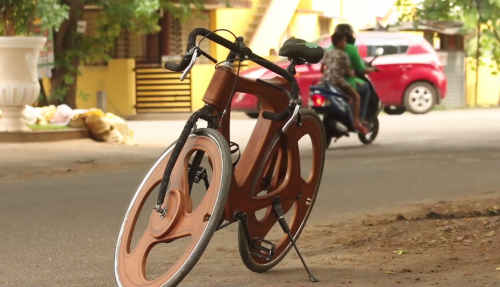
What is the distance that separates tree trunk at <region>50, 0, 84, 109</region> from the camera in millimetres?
25203

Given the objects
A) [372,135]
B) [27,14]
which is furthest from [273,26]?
[372,135]

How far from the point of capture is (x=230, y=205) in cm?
575

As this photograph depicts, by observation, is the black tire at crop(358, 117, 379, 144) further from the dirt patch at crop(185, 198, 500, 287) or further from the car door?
the car door

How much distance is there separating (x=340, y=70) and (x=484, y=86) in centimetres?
2166

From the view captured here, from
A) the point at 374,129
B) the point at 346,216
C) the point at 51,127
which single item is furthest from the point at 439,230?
the point at 51,127

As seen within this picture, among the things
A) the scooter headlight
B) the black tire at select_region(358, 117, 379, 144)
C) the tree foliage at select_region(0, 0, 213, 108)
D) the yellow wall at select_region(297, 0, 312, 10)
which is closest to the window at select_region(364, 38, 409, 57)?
the tree foliage at select_region(0, 0, 213, 108)

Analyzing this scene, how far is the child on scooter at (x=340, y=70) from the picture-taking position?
1667 cm

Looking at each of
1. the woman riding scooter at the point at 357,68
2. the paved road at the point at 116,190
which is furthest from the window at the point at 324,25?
the woman riding scooter at the point at 357,68

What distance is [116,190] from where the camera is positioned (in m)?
11.4

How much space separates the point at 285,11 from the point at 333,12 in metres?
3.65

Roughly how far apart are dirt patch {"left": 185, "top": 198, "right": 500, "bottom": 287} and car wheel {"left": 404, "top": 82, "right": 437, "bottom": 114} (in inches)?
723

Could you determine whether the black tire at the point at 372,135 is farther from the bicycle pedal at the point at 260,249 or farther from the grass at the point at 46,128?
the bicycle pedal at the point at 260,249

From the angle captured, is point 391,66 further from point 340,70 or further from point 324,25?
point 324,25

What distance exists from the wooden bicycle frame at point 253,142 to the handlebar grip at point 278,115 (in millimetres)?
93
